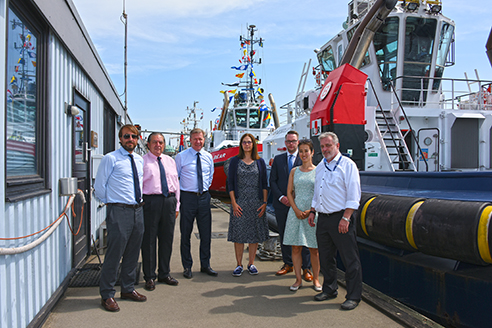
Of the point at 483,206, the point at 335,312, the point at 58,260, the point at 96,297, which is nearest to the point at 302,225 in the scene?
the point at 335,312

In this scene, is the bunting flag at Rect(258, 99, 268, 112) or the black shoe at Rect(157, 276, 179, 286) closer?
the black shoe at Rect(157, 276, 179, 286)

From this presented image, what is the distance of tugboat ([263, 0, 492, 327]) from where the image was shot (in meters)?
3.44

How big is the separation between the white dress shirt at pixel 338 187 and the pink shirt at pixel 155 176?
159 centimetres

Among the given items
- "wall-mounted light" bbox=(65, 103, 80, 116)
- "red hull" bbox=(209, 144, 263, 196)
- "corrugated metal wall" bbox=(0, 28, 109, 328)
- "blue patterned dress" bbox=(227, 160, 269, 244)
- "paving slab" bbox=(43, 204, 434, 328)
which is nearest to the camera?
"corrugated metal wall" bbox=(0, 28, 109, 328)

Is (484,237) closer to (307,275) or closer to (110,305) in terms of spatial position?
(307,275)

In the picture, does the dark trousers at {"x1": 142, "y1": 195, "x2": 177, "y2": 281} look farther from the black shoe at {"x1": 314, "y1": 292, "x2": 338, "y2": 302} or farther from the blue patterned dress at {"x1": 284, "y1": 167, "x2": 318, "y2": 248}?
the black shoe at {"x1": 314, "y1": 292, "x2": 338, "y2": 302}

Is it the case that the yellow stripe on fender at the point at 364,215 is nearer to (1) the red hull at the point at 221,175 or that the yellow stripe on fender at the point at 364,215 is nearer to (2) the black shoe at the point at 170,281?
(2) the black shoe at the point at 170,281

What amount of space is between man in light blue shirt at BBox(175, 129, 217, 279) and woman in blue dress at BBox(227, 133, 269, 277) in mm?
314

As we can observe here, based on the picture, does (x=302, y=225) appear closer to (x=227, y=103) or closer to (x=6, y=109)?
(x=6, y=109)

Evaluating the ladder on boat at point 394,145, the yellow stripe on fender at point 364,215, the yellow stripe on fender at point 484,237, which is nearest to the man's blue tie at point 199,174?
the yellow stripe on fender at point 364,215

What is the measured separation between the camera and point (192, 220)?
4625mm

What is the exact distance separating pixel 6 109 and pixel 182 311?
2207mm

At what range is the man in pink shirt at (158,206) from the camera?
4051 millimetres

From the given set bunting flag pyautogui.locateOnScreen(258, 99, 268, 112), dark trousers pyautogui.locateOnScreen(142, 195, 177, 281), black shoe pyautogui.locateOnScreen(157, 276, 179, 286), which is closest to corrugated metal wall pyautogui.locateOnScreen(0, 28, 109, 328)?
dark trousers pyautogui.locateOnScreen(142, 195, 177, 281)
